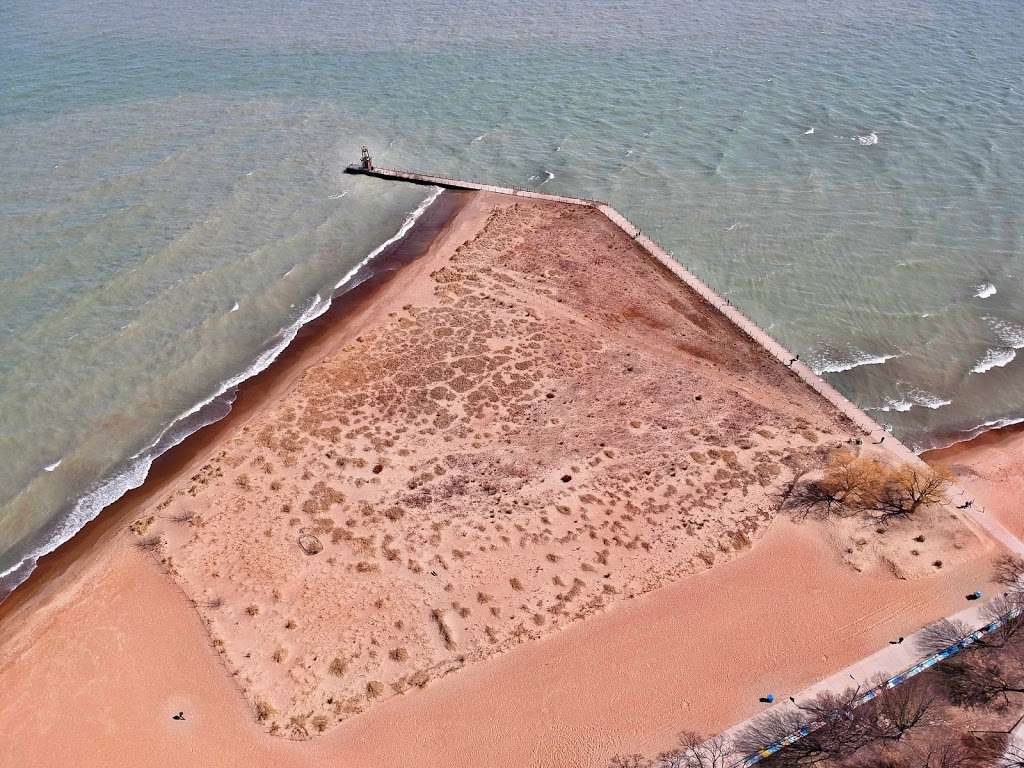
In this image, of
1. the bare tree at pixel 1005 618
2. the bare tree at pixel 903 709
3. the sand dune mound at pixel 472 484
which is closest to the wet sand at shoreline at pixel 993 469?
the bare tree at pixel 1005 618

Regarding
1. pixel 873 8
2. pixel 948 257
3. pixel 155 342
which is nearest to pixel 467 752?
pixel 155 342

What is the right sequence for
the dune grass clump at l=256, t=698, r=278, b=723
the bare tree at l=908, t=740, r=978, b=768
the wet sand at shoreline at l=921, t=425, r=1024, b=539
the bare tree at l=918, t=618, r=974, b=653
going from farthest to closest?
1. the wet sand at shoreline at l=921, t=425, r=1024, b=539
2. the bare tree at l=918, t=618, r=974, b=653
3. the dune grass clump at l=256, t=698, r=278, b=723
4. the bare tree at l=908, t=740, r=978, b=768

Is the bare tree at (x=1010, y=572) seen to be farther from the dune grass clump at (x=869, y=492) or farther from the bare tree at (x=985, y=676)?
the dune grass clump at (x=869, y=492)

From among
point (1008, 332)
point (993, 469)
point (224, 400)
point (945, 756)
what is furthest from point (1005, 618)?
point (224, 400)

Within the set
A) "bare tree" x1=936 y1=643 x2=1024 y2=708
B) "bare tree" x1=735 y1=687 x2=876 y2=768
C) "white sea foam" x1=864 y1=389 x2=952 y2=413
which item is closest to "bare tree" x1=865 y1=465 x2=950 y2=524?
"bare tree" x1=936 y1=643 x2=1024 y2=708

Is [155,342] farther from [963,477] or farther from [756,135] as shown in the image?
[756,135]

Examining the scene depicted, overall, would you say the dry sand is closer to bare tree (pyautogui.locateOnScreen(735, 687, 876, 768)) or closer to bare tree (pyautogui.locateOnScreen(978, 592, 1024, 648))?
bare tree (pyautogui.locateOnScreen(735, 687, 876, 768))

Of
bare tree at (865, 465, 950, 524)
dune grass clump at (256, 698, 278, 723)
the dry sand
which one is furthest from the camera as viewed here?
bare tree at (865, 465, 950, 524)
